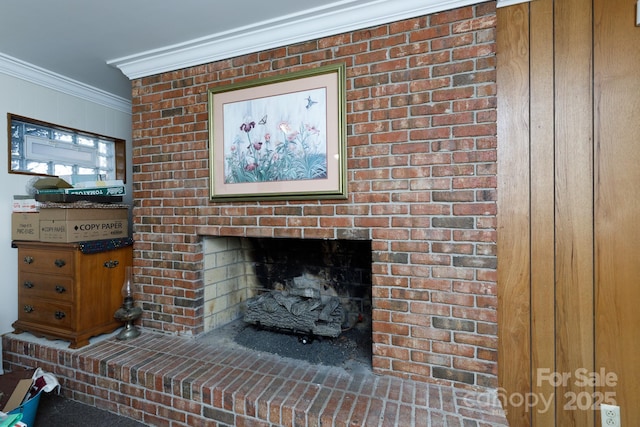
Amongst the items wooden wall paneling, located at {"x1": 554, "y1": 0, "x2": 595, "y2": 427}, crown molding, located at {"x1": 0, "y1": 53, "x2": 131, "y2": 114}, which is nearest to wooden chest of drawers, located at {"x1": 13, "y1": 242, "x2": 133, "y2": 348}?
crown molding, located at {"x1": 0, "y1": 53, "x2": 131, "y2": 114}

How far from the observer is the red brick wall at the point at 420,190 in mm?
1463

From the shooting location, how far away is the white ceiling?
1.59 m

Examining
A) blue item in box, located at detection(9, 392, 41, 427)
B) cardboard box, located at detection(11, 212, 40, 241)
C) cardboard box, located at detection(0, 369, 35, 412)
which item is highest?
cardboard box, located at detection(11, 212, 40, 241)

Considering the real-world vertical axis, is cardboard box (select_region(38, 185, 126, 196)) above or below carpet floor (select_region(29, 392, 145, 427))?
above

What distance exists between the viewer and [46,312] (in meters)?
2.06

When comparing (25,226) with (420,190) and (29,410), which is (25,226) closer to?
(29,410)

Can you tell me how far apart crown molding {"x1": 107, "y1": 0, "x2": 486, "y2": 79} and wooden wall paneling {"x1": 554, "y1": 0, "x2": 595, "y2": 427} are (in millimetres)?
508

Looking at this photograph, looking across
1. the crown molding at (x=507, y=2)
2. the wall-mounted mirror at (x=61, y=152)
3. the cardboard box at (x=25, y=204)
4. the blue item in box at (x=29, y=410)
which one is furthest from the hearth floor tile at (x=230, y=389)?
the crown molding at (x=507, y=2)

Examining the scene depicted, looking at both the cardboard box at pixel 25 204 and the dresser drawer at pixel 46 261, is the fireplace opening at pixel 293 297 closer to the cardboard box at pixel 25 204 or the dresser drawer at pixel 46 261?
the dresser drawer at pixel 46 261

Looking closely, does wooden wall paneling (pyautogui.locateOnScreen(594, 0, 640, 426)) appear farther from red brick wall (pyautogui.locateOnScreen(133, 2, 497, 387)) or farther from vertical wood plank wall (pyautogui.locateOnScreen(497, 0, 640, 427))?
red brick wall (pyautogui.locateOnScreen(133, 2, 497, 387))

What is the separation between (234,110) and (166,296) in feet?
4.74

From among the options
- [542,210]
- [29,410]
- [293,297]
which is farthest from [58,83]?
[542,210]

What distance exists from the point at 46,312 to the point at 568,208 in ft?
10.9

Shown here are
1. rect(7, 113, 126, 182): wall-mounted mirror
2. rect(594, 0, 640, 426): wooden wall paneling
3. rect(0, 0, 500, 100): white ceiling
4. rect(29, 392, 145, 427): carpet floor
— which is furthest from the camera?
rect(7, 113, 126, 182): wall-mounted mirror
